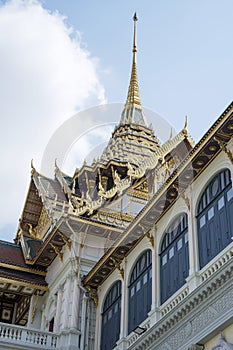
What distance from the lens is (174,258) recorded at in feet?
58.2

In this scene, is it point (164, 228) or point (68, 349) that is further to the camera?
point (68, 349)

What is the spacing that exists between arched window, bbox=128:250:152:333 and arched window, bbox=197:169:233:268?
321cm

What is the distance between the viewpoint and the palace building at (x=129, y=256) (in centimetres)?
1551

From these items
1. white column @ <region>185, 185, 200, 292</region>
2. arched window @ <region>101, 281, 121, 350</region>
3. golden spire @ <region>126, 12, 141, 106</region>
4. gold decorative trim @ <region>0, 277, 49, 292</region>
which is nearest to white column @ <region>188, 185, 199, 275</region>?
white column @ <region>185, 185, 200, 292</region>

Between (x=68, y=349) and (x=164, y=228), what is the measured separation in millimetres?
6051

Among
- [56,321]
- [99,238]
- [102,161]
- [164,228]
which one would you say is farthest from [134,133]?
[164,228]

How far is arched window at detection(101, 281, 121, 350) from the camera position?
2062 cm

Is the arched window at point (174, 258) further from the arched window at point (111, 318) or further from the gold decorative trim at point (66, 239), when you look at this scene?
the gold decorative trim at point (66, 239)

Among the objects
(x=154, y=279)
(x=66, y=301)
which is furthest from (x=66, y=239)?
(x=154, y=279)

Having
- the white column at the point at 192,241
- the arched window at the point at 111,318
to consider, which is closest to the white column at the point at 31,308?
the arched window at the point at 111,318

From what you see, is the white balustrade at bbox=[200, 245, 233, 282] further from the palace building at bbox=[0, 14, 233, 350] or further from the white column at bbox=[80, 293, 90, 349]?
the white column at bbox=[80, 293, 90, 349]

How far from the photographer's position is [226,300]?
1424cm

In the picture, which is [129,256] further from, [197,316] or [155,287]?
[197,316]

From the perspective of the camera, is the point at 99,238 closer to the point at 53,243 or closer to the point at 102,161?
the point at 53,243
